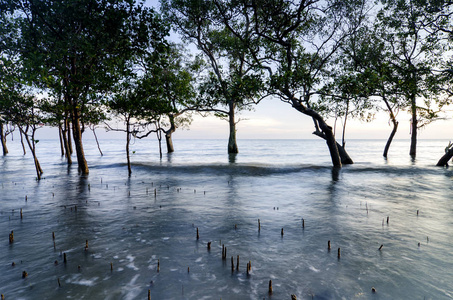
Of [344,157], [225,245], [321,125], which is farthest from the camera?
[344,157]

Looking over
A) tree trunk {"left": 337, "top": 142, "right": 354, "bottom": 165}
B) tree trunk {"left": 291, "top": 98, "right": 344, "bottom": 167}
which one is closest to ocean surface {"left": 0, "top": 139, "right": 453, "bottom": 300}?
tree trunk {"left": 291, "top": 98, "right": 344, "bottom": 167}

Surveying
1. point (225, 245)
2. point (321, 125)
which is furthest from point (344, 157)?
point (225, 245)

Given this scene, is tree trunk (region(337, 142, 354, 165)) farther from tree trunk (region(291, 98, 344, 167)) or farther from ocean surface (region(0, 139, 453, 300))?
ocean surface (region(0, 139, 453, 300))

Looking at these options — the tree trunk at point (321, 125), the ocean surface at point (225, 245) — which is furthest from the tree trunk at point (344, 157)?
the ocean surface at point (225, 245)

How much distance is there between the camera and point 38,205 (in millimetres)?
12867

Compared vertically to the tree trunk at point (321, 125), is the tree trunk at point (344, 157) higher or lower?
lower

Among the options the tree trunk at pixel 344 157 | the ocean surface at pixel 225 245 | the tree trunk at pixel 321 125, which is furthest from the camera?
the tree trunk at pixel 344 157

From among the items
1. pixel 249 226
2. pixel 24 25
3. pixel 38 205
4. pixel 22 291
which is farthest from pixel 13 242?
pixel 24 25

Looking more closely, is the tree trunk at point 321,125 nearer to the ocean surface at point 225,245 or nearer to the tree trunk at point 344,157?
the tree trunk at point 344,157

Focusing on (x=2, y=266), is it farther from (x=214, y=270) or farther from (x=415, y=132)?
(x=415, y=132)

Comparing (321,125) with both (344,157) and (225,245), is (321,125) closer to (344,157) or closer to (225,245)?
(344,157)

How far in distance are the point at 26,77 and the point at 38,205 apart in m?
6.25

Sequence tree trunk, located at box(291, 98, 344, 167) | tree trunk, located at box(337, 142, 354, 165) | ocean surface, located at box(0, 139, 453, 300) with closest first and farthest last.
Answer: ocean surface, located at box(0, 139, 453, 300), tree trunk, located at box(291, 98, 344, 167), tree trunk, located at box(337, 142, 354, 165)

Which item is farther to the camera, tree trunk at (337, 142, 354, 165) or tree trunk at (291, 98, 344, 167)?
tree trunk at (337, 142, 354, 165)
